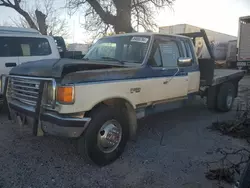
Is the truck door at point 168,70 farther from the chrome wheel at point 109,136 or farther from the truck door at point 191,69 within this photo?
the chrome wheel at point 109,136

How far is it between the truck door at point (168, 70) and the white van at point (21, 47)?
3.89 meters

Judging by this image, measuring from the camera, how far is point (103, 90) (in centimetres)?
354

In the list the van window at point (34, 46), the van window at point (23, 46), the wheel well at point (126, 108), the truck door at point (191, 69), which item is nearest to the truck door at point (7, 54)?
the van window at point (23, 46)

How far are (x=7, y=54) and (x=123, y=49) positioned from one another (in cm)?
353

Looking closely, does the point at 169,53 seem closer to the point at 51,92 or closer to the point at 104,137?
the point at 104,137

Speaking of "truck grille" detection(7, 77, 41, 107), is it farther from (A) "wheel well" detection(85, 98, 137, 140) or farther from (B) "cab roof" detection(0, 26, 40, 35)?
(B) "cab roof" detection(0, 26, 40, 35)

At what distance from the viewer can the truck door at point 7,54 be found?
646 cm

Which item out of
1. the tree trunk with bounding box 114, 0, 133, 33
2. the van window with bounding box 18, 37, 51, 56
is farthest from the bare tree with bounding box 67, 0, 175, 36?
the van window with bounding box 18, 37, 51, 56

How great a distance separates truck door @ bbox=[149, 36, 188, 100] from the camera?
4625 millimetres

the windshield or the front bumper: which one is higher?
the windshield

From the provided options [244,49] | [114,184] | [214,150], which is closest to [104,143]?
[114,184]

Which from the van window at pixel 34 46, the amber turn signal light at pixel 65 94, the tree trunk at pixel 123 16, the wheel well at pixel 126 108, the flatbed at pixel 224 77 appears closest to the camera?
the amber turn signal light at pixel 65 94

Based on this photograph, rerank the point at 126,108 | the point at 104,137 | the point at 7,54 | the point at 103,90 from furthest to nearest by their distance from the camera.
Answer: the point at 7,54, the point at 126,108, the point at 104,137, the point at 103,90

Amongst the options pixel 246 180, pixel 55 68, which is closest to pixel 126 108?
pixel 55 68
